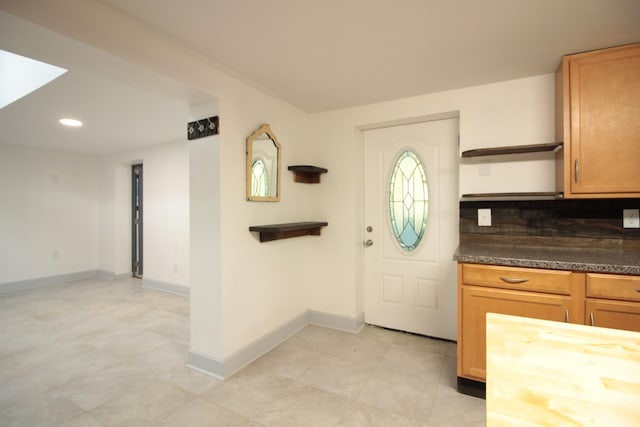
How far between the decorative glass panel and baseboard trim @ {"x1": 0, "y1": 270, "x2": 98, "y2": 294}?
468cm

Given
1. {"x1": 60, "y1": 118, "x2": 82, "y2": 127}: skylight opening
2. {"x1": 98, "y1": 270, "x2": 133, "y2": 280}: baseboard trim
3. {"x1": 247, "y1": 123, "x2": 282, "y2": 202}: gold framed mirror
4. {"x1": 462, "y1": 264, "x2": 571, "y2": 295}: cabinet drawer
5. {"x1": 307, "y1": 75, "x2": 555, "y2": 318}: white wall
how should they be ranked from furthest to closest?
1. {"x1": 98, "y1": 270, "x2": 133, "y2": 280}: baseboard trim
2. {"x1": 60, "y1": 118, "x2": 82, "y2": 127}: skylight opening
3. {"x1": 247, "y1": 123, "x2": 282, "y2": 202}: gold framed mirror
4. {"x1": 307, "y1": 75, "x2": 555, "y2": 318}: white wall
5. {"x1": 462, "y1": 264, "x2": 571, "y2": 295}: cabinet drawer

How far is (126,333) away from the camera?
2951mm

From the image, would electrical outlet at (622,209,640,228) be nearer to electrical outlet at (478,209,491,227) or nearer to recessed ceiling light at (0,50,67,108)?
electrical outlet at (478,209,491,227)

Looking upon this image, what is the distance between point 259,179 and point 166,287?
3.05m

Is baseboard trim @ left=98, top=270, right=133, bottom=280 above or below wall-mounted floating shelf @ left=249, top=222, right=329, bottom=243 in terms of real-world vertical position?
below

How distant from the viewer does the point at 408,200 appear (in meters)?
2.84

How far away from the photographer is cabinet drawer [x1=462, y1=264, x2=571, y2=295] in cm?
169

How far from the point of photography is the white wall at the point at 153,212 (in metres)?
4.32

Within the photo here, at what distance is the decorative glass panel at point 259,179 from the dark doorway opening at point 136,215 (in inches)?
148

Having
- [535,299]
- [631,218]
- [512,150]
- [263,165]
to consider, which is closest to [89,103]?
[263,165]

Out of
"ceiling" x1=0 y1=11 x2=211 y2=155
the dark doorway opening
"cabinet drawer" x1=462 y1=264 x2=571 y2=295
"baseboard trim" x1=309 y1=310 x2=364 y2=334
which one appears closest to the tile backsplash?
"cabinet drawer" x1=462 y1=264 x2=571 y2=295

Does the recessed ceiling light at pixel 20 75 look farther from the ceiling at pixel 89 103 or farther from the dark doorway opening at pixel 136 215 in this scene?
the dark doorway opening at pixel 136 215

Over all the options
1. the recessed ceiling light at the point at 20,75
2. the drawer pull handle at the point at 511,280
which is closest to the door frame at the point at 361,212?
the drawer pull handle at the point at 511,280

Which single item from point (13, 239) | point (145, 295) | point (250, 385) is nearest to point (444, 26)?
point (250, 385)
